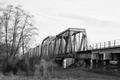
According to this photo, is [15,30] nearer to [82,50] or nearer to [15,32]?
[15,32]

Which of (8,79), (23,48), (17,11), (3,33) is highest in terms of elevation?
(17,11)

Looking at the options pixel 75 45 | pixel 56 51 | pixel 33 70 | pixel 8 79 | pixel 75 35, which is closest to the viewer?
pixel 8 79

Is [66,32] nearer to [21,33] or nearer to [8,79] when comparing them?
[21,33]

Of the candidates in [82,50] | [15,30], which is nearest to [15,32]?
[15,30]

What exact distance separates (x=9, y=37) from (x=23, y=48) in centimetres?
322

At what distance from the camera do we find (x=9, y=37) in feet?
111

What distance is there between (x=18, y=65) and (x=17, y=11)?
14286 millimetres

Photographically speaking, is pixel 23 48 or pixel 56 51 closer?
pixel 23 48

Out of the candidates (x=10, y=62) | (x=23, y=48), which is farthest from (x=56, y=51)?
(x=10, y=62)

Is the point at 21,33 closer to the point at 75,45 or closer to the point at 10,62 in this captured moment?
the point at 10,62

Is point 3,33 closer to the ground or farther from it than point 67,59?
farther from it

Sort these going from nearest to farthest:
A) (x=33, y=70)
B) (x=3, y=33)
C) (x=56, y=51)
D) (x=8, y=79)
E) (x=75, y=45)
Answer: (x=8, y=79) → (x=33, y=70) → (x=3, y=33) → (x=75, y=45) → (x=56, y=51)

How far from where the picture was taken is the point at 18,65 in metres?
22.9

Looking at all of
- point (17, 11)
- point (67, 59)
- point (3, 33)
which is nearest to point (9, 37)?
point (3, 33)
